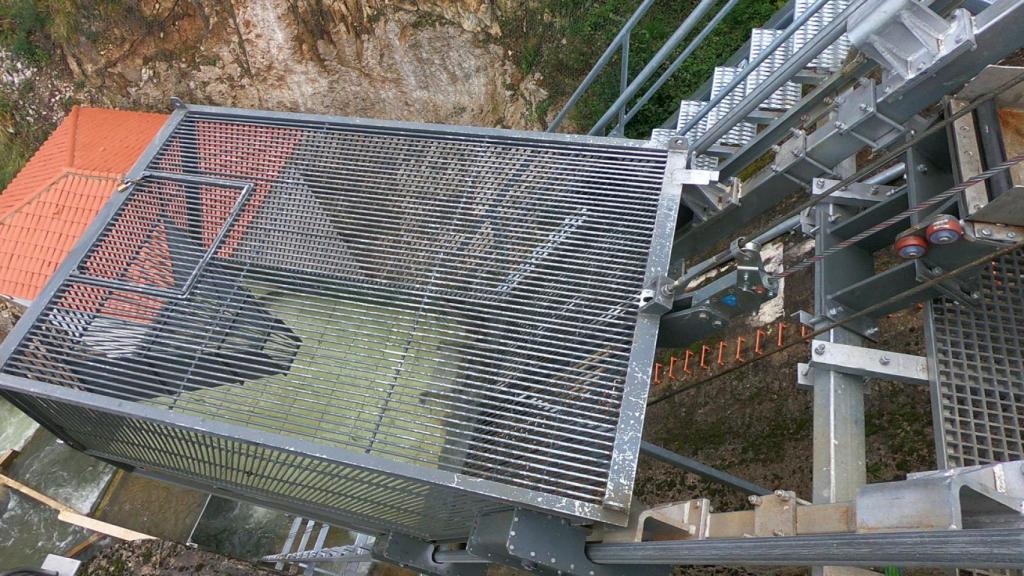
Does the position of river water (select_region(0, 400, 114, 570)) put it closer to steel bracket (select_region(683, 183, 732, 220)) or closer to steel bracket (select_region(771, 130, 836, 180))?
steel bracket (select_region(683, 183, 732, 220))

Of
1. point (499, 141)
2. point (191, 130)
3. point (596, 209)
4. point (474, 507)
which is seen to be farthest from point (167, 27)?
point (474, 507)

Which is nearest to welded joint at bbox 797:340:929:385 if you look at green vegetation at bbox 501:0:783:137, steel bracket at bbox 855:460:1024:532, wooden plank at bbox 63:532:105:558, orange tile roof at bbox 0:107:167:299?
steel bracket at bbox 855:460:1024:532

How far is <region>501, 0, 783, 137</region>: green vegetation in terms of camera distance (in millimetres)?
7609

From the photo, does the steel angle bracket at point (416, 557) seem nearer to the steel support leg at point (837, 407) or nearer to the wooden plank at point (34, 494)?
the steel support leg at point (837, 407)

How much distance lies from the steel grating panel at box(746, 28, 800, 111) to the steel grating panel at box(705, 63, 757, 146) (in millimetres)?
121

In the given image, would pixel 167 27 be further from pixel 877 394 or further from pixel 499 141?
pixel 877 394

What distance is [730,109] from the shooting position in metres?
4.22

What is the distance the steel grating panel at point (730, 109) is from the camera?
4.22 metres

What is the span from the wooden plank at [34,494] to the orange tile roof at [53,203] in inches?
122

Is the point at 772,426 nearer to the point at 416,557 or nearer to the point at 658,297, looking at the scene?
the point at 658,297

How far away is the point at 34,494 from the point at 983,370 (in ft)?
37.7


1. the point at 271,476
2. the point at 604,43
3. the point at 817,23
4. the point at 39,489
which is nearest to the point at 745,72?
the point at 817,23

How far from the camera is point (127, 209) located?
443 centimetres

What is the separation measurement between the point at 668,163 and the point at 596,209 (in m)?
0.54
